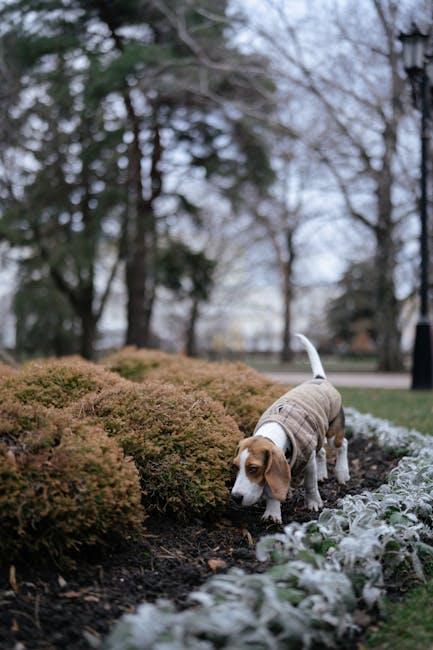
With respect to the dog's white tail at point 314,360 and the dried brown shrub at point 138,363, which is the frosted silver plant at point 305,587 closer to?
the dog's white tail at point 314,360

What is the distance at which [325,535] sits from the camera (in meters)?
3.22

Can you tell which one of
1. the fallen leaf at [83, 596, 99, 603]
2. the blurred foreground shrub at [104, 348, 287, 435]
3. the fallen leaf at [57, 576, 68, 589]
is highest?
the blurred foreground shrub at [104, 348, 287, 435]

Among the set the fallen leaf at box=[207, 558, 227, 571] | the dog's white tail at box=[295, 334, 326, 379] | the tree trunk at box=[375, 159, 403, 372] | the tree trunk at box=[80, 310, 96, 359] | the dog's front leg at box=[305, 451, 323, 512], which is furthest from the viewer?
the tree trunk at box=[80, 310, 96, 359]

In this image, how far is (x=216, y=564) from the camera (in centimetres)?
329

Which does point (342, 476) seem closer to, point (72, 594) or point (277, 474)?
point (277, 474)

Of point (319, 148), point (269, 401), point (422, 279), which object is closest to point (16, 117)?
point (319, 148)

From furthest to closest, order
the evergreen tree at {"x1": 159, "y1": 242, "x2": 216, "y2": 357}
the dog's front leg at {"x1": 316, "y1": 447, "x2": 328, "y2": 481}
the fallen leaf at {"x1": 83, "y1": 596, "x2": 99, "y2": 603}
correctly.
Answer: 1. the evergreen tree at {"x1": 159, "y1": 242, "x2": 216, "y2": 357}
2. the dog's front leg at {"x1": 316, "y1": 447, "x2": 328, "y2": 481}
3. the fallen leaf at {"x1": 83, "y1": 596, "x2": 99, "y2": 603}

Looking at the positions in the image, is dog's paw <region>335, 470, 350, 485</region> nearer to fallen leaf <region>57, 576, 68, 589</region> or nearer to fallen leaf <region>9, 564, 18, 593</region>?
fallen leaf <region>57, 576, 68, 589</region>

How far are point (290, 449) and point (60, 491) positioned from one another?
58.1 inches

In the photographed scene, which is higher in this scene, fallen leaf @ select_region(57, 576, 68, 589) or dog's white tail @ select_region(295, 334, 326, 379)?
dog's white tail @ select_region(295, 334, 326, 379)

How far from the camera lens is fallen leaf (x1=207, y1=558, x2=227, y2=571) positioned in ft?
10.7

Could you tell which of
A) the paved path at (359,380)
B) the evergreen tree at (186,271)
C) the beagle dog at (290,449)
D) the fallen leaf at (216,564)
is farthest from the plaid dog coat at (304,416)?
the evergreen tree at (186,271)

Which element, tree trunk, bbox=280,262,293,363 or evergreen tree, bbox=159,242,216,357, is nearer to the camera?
evergreen tree, bbox=159,242,216,357

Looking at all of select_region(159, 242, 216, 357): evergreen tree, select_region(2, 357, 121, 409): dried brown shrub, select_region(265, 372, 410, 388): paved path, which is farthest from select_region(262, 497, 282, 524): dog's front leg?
select_region(159, 242, 216, 357): evergreen tree
